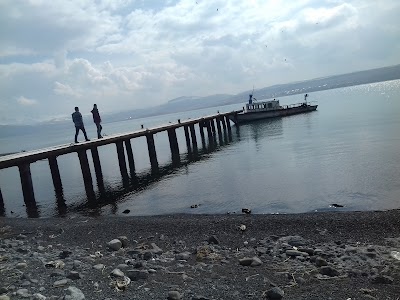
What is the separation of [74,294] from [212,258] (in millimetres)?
3574

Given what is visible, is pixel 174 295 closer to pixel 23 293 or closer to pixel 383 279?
pixel 23 293

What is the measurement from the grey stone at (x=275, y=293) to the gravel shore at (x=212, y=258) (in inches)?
0.7

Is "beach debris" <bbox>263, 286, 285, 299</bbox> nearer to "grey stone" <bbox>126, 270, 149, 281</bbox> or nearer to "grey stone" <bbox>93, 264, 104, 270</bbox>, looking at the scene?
"grey stone" <bbox>126, 270, 149, 281</bbox>

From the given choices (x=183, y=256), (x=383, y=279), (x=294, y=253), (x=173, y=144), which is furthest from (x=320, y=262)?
(x=173, y=144)

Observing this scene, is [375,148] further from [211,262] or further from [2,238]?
→ [2,238]

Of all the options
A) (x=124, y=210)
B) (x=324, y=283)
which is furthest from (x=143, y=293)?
(x=124, y=210)

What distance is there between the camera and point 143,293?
6484 mm

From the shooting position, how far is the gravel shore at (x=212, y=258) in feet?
21.7

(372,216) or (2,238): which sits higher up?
(2,238)

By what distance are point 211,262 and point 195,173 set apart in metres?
17.1

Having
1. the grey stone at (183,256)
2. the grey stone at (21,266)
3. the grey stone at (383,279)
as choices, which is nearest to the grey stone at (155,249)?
the grey stone at (183,256)

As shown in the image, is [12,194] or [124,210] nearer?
[124,210]

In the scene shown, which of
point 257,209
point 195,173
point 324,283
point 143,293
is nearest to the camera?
point 143,293

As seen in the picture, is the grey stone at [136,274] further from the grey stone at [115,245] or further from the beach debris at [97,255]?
the grey stone at [115,245]
